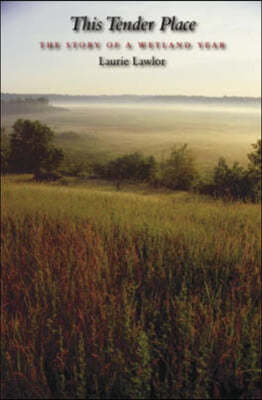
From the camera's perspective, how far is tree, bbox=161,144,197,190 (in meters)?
14.2

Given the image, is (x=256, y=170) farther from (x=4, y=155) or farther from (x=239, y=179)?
(x=4, y=155)

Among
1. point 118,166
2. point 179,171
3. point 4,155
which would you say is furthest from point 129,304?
point 4,155

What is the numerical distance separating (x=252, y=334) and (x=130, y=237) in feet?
7.54

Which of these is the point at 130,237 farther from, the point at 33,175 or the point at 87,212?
the point at 33,175

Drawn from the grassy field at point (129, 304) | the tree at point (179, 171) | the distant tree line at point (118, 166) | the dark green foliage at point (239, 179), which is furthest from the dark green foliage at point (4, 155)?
the grassy field at point (129, 304)

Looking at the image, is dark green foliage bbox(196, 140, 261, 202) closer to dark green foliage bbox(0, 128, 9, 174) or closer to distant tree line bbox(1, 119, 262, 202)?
distant tree line bbox(1, 119, 262, 202)

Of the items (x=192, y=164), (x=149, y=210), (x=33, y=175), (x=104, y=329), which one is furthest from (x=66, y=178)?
(x=104, y=329)

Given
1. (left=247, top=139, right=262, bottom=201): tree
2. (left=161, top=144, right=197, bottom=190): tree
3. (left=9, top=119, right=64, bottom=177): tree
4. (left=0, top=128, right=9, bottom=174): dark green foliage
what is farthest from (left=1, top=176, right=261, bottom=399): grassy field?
(left=0, top=128, right=9, bottom=174): dark green foliage

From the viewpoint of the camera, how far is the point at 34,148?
54.9 feet

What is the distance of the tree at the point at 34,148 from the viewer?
55.0ft

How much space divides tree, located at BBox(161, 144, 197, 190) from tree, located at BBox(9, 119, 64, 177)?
17.0 ft

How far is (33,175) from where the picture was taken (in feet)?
53.9

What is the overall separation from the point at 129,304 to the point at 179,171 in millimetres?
11601

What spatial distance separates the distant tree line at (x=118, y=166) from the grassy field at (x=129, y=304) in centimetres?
485
